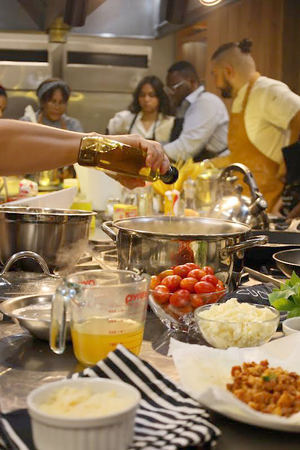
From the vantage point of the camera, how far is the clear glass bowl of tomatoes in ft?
4.85

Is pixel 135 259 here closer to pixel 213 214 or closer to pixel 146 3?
pixel 213 214

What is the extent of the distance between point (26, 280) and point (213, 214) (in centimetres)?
159

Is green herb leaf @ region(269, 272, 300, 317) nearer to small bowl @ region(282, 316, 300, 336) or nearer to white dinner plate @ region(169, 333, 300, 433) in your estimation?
small bowl @ region(282, 316, 300, 336)

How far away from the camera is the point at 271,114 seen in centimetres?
556

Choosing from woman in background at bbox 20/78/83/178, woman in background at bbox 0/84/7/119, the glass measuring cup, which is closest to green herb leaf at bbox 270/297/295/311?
the glass measuring cup

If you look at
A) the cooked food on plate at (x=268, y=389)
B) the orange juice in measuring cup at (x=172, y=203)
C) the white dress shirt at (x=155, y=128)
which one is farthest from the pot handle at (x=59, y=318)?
the white dress shirt at (x=155, y=128)

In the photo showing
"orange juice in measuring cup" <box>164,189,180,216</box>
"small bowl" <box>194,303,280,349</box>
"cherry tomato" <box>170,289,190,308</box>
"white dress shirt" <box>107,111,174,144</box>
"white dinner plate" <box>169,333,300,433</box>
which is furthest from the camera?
"white dress shirt" <box>107,111,174,144</box>

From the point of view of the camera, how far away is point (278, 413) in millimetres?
1000

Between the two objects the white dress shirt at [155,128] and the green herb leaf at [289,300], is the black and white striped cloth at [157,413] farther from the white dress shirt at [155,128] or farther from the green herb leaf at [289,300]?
the white dress shirt at [155,128]

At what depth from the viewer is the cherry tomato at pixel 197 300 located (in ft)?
4.84

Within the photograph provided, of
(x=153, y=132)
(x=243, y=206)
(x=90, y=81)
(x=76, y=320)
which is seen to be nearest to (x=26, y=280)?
(x=76, y=320)

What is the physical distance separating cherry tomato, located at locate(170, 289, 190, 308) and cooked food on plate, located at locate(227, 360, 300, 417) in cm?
38

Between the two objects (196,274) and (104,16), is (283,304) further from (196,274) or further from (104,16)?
(104,16)

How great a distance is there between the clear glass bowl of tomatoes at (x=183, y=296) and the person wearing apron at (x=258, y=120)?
3.99 m
